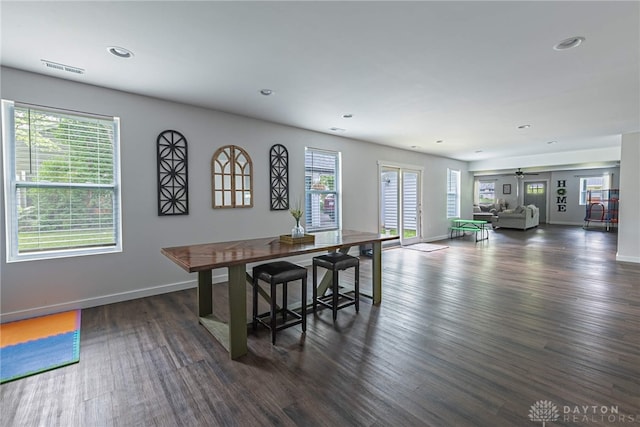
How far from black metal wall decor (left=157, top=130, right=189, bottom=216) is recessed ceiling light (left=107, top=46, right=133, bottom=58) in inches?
48.6

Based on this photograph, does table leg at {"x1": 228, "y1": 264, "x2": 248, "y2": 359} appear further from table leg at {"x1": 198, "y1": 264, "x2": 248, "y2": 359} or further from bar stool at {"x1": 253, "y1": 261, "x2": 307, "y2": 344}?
bar stool at {"x1": 253, "y1": 261, "x2": 307, "y2": 344}

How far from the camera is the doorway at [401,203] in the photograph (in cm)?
711

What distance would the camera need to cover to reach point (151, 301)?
3525 mm

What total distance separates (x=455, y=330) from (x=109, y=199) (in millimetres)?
3985

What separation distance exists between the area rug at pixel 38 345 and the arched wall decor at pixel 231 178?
2.06m

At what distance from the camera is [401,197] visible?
744 centimetres

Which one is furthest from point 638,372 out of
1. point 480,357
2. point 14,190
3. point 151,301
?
point 14,190

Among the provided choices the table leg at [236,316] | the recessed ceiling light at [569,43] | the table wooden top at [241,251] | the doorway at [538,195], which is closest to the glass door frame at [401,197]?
the table wooden top at [241,251]

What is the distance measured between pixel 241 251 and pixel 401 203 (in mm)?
5636

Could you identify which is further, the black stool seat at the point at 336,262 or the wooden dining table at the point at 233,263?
the black stool seat at the point at 336,262

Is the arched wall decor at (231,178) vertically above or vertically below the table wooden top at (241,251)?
above

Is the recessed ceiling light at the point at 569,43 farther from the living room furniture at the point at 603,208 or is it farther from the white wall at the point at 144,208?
the living room furniture at the point at 603,208

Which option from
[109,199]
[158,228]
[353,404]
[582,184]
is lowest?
[353,404]

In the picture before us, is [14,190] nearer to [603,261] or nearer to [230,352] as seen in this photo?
[230,352]
